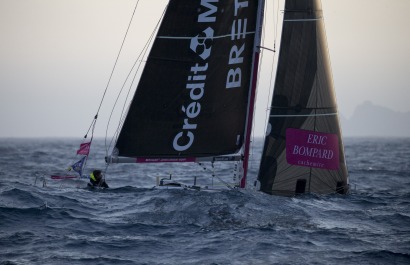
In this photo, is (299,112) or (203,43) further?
(299,112)

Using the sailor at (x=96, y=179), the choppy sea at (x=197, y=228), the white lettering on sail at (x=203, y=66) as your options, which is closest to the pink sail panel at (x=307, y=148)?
the choppy sea at (x=197, y=228)

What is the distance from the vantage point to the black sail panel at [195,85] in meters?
15.7

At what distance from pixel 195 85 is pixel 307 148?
4.05m

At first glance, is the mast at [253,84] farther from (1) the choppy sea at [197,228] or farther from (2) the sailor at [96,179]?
(2) the sailor at [96,179]

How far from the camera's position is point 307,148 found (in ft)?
57.1

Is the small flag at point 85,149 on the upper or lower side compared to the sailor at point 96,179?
upper

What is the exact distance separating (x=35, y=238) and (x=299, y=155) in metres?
8.21

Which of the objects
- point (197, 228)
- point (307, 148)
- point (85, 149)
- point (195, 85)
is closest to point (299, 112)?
point (307, 148)

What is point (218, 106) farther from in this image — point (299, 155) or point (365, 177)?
point (365, 177)

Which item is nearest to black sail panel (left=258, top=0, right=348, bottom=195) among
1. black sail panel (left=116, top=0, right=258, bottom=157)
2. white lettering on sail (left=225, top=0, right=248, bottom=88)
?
black sail panel (left=116, top=0, right=258, bottom=157)

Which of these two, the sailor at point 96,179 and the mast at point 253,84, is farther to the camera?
the sailor at point 96,179

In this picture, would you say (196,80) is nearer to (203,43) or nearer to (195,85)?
(195,85)

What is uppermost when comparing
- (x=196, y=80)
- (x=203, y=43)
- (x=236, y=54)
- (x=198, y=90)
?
(x=203, y=43)

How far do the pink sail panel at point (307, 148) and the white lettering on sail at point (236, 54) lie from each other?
250 cm
